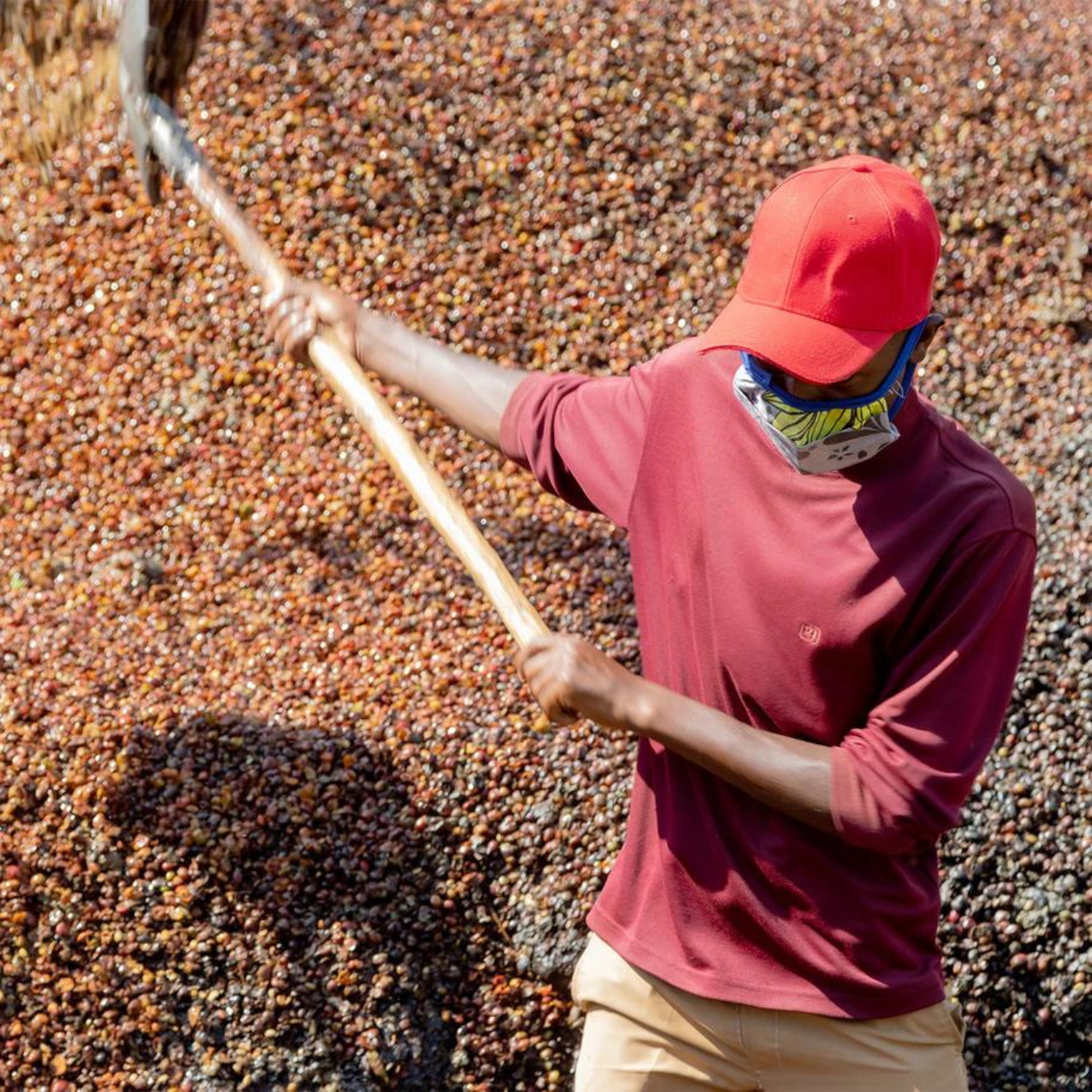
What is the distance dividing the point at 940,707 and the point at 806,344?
0.62m

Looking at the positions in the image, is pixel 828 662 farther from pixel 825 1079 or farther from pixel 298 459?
pixel 298 459

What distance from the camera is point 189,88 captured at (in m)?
5.42

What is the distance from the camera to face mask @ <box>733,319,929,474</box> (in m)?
2.24

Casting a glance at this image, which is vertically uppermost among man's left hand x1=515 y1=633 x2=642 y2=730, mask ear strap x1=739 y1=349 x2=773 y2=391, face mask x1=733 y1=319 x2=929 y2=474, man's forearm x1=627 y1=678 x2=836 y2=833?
mask ear strap x1=739 y1=349 x2=773 y2=391

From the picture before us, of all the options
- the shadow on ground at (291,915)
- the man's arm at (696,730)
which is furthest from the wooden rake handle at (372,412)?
the shadow on ground at (291,915)

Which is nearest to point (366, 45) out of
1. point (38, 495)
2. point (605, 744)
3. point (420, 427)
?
point (420, 427)

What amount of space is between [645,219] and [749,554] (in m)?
3.01

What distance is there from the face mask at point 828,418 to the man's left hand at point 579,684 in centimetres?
48

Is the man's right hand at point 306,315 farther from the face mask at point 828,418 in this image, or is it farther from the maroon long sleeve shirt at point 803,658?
the face mask at point 828,418

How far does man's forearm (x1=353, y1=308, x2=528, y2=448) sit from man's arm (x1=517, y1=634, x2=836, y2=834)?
2.21 ft

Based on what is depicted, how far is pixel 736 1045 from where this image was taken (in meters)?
2.55

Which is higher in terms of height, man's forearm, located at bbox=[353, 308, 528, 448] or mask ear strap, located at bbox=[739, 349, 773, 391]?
man's forearm, located at bbox=[353, 308, 528, 448]

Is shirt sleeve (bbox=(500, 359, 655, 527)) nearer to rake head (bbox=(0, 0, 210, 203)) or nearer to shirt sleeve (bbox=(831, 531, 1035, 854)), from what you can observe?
shirt sleeve (bbox=(831, 531, 1035, 854))

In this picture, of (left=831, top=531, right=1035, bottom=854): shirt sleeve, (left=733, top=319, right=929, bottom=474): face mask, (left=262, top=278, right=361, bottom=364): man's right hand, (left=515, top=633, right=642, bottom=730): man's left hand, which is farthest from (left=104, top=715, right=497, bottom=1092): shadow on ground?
(left=733, top=319, right=929, bottom=474): face mask
